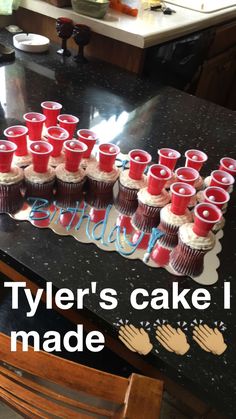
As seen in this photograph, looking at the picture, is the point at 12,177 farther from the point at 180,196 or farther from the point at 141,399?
the point at 141,399

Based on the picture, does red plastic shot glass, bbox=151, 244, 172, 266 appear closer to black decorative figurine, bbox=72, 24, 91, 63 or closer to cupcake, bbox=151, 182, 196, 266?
cupcake, bbox=151, 182, 196, 266

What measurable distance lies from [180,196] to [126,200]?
15 centimetres

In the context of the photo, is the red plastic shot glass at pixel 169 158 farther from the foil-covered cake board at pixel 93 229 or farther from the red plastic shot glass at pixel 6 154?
the red plastic shot glass at pixel 6 154

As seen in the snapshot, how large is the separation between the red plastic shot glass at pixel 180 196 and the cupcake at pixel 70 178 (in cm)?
21

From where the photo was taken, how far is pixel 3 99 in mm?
1230

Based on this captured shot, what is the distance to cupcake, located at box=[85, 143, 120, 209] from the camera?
866 mm

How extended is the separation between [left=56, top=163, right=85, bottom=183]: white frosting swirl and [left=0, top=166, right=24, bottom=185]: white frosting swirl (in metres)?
0.08

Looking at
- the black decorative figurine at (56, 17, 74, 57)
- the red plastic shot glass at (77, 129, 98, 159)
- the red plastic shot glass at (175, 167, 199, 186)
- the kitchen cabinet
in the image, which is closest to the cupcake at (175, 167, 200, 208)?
the red plastic shot glass at (175, 167, 199, 186)

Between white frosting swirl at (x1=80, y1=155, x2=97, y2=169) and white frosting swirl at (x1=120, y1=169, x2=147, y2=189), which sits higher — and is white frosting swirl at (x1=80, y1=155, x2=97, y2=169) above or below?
above

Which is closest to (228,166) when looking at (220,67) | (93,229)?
(93,229)

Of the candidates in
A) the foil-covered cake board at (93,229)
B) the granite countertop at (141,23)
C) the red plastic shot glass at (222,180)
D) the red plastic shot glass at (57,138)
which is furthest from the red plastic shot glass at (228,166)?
the granite countertop at (141,23)

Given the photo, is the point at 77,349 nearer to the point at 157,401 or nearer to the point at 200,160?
the point at 157,401

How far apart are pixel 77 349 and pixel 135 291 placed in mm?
233

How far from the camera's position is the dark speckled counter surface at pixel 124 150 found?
0.62 m
